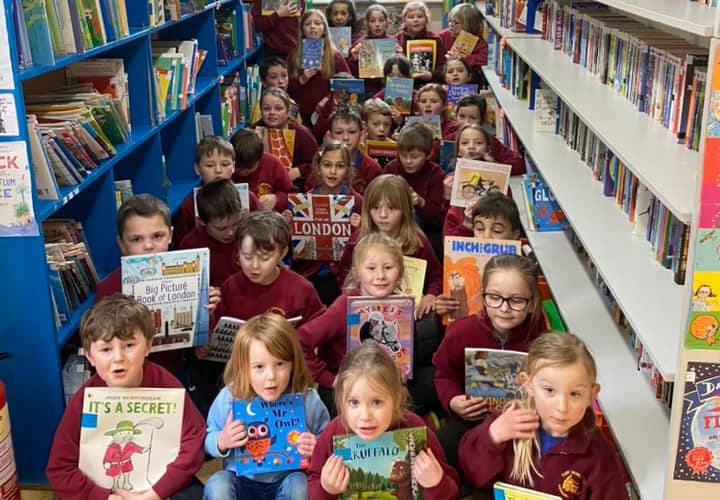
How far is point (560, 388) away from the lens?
2.36m

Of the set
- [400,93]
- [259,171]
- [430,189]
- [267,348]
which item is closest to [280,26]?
[400,93]

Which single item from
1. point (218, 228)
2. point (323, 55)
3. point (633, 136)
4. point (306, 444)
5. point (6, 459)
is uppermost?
A: point (633, 136)

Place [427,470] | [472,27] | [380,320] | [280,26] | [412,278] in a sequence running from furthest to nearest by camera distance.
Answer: [472,27] < [280,26] < [412,278] < [380,320] < [427,470]

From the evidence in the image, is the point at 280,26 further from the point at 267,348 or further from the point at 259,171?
the point at 267,348

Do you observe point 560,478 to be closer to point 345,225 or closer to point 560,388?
point 560,388

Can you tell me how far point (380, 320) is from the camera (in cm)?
311

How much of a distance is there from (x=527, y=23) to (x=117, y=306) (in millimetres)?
4023

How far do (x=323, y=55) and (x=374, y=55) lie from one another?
45 cm

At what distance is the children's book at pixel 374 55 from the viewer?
712cm

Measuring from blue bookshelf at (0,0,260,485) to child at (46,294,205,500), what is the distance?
13.4 inches

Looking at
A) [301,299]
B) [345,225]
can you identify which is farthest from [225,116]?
[301,299]

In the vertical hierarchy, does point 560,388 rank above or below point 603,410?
above

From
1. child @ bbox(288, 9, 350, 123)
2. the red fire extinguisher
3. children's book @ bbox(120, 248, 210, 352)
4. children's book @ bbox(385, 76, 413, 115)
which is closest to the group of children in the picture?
children's book @ bbox(120, 248, 210, 352)

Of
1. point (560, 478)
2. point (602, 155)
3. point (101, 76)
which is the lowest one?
point (560, 478)
